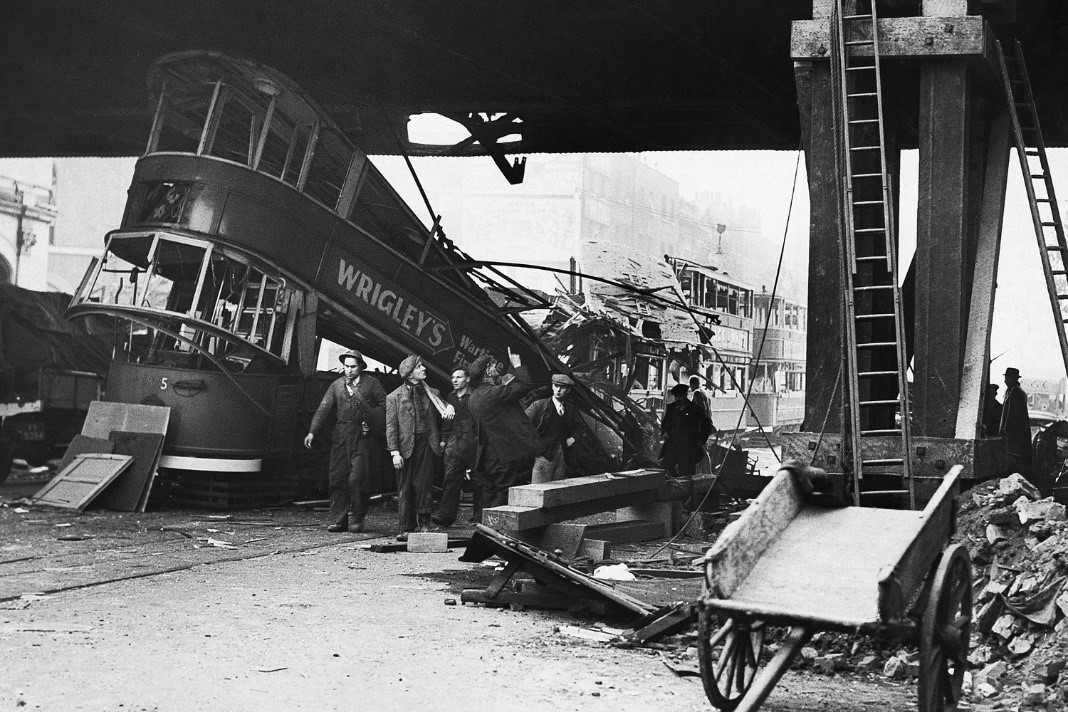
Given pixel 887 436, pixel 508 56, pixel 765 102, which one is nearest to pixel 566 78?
pixel 508 56

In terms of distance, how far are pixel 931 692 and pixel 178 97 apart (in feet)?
40.8

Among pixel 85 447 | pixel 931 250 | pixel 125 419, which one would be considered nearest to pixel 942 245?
pixel 931 250

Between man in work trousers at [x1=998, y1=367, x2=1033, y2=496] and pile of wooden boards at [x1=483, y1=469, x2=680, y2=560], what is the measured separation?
5169mm

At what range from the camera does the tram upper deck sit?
14.1 m

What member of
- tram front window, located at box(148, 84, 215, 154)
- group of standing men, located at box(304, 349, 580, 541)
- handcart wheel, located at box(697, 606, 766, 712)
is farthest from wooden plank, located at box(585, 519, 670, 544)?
tram front window, located at box(148, 84, 215, 154)

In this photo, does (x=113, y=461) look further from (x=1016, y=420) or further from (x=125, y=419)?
(x=1016, y=420)

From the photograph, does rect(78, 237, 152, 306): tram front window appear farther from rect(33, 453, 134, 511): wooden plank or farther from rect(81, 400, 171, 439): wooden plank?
rect(33, 453, 134, 511): wooden plank

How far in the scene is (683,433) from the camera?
50.6 feet

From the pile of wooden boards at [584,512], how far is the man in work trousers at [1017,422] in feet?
17.0

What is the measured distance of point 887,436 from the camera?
8.71 m

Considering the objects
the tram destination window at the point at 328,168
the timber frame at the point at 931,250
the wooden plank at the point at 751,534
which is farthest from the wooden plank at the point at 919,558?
the tram destination window at the point at 328,168

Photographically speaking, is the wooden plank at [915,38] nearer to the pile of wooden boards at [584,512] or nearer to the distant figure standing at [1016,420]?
the pile of wooden boards at [584,512]

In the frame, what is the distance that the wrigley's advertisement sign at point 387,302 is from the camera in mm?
15102

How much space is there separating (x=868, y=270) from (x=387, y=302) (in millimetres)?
7891
